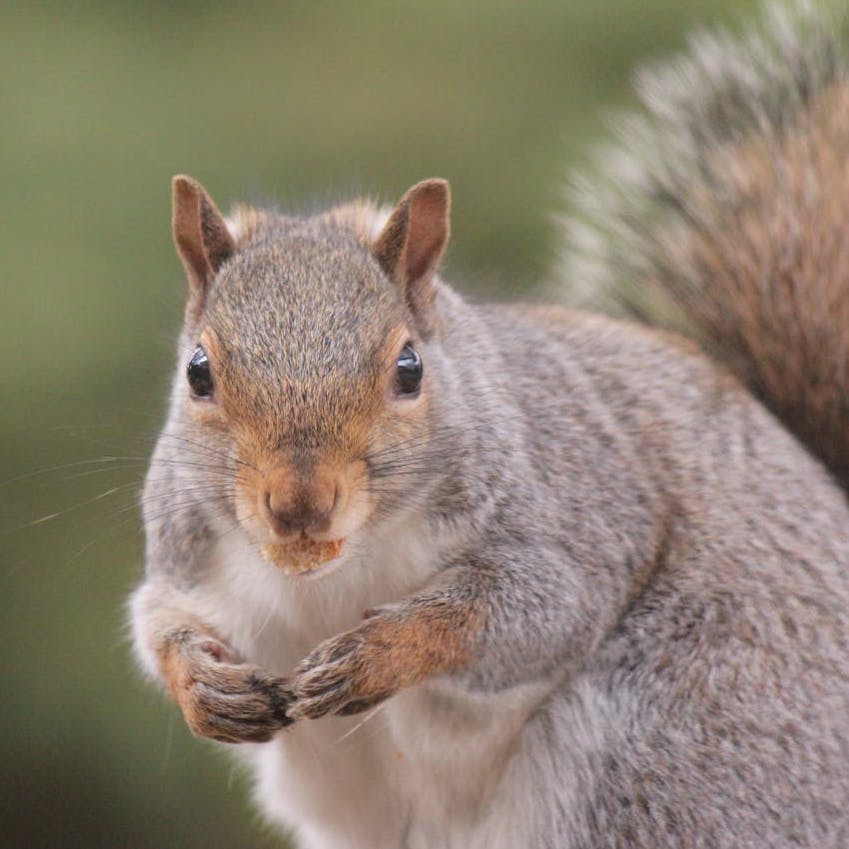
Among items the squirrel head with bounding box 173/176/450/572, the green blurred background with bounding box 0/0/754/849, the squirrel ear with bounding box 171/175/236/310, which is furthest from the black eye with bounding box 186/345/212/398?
the green blurred background with bounding box 0/0/754/849

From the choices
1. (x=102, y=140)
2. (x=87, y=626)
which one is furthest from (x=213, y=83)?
(x=87, y=626)

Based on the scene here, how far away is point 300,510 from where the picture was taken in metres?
1.37

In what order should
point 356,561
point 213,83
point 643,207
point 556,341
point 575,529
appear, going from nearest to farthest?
1. point 356,561
2. point 575,529
3. point 556,341
4. point 643,207
5. point 213,83

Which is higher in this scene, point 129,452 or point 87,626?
point 129,452

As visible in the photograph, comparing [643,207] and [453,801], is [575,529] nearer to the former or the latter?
[453,801]

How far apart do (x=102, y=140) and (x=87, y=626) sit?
850 mm

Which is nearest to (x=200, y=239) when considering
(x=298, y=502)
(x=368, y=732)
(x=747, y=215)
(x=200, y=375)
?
(x=200, y=375)

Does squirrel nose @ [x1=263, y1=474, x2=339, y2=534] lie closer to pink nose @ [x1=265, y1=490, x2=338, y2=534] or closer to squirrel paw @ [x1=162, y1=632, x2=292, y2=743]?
pink nose @ [x1=265, y1=490, x2=338, y2=534]

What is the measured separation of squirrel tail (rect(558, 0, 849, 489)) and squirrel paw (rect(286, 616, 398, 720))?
627 mm

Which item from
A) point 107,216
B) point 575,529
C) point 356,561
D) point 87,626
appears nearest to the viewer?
point 356,561

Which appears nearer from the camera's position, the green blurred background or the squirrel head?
the squirrel head

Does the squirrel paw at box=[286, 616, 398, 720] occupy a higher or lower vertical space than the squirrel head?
lower

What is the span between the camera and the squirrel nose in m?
1.37

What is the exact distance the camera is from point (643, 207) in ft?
6.79
